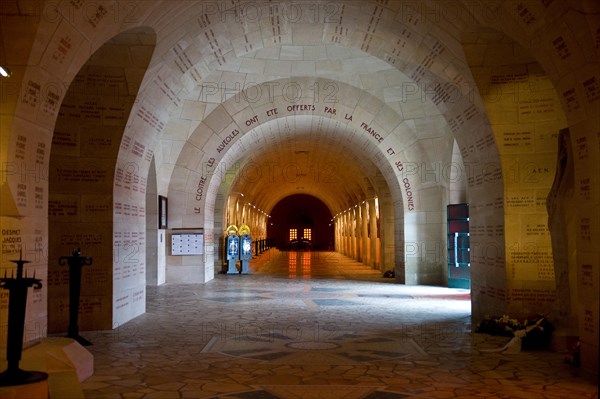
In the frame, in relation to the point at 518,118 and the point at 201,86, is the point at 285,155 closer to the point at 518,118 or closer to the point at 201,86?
the point at 201,86

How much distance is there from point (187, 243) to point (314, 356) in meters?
10.7

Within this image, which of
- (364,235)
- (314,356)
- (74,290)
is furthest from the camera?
(364,235)

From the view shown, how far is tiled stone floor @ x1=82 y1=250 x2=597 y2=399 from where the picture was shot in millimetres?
5664

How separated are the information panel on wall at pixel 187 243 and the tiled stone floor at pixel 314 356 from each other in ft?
15.5

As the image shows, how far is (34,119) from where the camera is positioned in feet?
20.0

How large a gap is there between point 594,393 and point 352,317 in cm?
535

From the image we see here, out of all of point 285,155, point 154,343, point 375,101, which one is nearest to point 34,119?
point 154,343

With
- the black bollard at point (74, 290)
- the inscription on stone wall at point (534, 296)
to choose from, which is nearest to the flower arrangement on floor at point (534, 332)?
the inscription on stone wall at point (534, 296)

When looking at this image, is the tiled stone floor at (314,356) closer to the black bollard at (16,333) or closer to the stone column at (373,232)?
the black bollard at (16,333)

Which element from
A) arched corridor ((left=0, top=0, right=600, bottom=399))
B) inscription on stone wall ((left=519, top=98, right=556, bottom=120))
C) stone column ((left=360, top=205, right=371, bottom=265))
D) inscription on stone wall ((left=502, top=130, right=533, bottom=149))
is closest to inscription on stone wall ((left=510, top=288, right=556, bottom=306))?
arched corridor ((left=0, top=0, right=600, bottom=399))

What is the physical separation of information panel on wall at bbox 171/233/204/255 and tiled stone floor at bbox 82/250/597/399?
4.71 meters

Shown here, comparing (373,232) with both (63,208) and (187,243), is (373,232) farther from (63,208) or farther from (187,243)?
(63,208)

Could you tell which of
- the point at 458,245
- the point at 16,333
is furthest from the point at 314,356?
the point at 458,245

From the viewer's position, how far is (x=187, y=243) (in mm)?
17328
